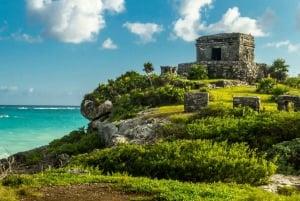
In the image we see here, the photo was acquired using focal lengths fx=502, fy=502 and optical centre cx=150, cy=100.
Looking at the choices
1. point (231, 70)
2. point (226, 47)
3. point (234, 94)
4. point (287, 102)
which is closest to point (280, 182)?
point (287, 102)

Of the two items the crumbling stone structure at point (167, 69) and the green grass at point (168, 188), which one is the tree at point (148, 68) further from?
the green grass at point (168, 188)

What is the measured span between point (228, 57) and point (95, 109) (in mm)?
15401

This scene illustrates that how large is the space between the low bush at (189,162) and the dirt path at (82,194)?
115 inches

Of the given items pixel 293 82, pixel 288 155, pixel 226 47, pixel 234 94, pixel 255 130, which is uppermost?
pixel 226 47

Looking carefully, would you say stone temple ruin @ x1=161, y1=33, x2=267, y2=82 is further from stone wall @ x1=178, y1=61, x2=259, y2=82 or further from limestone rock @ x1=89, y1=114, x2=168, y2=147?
limestone rock @ x1=89, y1=114, x2=168, y2=147

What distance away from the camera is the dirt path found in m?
13.0

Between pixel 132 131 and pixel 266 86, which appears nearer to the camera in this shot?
pixel 132 131

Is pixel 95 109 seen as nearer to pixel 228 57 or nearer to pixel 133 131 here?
pixel 133 131

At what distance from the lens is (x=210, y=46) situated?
45875mm

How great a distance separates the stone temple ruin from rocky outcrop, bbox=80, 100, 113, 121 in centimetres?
991

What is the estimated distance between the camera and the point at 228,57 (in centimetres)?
4503

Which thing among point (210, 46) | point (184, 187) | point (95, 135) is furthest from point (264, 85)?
point (184, 187)

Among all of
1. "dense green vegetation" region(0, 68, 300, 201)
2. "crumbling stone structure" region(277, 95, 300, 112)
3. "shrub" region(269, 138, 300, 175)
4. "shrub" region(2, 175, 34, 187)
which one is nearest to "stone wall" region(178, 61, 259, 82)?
"dense green vegetation" region(0, 68, 300, 201)

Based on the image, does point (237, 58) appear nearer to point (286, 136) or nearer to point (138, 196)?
point (286, 136)
